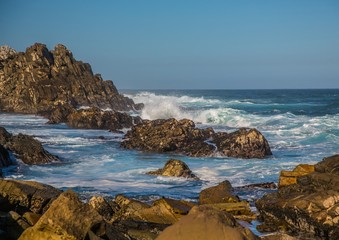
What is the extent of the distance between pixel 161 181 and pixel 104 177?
→ 218 centimetres

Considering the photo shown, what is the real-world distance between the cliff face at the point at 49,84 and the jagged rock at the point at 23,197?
38.9 meters

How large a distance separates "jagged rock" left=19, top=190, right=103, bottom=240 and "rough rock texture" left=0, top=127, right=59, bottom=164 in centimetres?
1287

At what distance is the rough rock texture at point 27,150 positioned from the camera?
2023 centimetres

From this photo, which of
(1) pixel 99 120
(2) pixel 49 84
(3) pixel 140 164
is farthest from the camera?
(2) pixel 49 84

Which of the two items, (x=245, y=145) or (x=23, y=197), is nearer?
(x=23, y=197)

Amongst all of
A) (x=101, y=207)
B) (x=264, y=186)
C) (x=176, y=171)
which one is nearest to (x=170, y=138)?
(x=176, y=171)

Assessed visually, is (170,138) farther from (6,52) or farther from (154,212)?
(6,52)

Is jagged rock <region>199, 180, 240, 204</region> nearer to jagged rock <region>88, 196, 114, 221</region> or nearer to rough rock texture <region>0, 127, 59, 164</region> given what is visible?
jagged rock <region>88, 196, 114, 221</region>

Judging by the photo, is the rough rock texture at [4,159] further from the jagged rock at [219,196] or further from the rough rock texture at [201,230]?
the rough rock texture at [201,230]

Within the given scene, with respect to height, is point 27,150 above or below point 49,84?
below

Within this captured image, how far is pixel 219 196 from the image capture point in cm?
1298

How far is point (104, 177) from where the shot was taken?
17625mm

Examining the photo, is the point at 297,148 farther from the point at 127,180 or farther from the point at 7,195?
the point at 7,195

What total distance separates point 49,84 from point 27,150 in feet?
108
